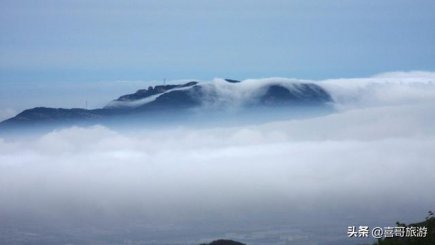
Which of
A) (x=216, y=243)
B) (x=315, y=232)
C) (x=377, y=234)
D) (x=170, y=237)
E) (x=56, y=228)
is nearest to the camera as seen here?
(x=377, y=234)

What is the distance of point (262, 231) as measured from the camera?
127 m

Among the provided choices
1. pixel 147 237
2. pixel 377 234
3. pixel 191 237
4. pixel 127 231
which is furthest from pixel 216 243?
pixel 377 234

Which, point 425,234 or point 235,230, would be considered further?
point 235,230

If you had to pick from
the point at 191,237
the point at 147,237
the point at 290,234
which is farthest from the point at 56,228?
the point at 290,234

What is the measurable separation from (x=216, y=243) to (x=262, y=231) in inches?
1094

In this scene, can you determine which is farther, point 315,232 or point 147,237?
point 147,237

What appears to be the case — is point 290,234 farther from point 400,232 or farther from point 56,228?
point 400,232

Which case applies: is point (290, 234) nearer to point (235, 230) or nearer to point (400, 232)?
point (235, 230)

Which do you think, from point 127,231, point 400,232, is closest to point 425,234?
point 400,232

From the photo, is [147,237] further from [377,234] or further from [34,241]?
[377,234]

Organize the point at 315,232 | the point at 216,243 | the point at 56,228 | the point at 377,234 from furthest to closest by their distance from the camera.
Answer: the point at 56,228 < the point at 315,232 < the point at 216,243 < the point at 377,234

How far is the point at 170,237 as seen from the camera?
12031 cm

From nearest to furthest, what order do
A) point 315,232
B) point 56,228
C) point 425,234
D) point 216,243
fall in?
1. point 425,234
2. point 216,243
3. point 315,232
4. point 56,228

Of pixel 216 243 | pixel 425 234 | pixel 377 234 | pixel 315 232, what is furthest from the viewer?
pixel 315 232
